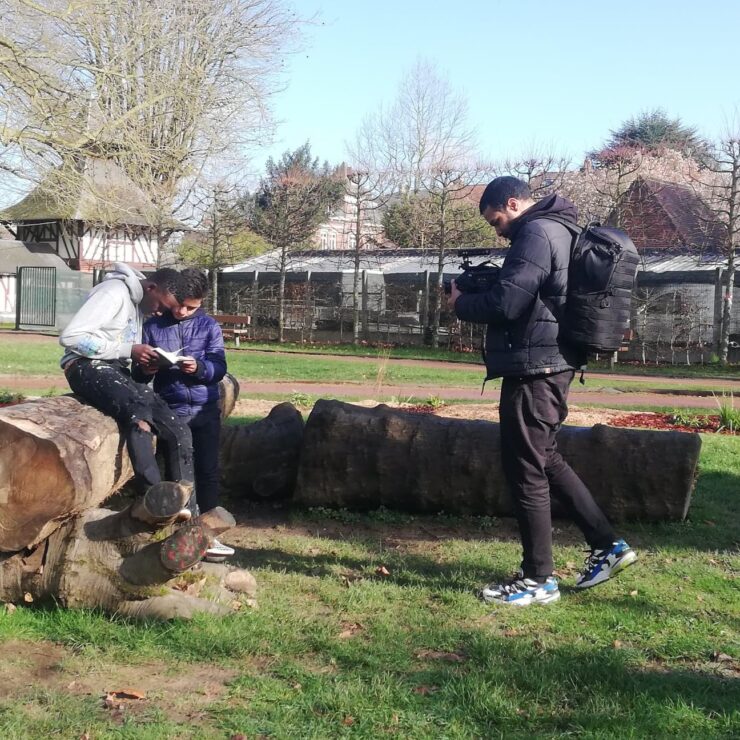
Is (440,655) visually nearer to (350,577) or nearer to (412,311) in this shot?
(350,577)

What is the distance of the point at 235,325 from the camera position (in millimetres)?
28797

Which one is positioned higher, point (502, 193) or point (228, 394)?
point (502, 193)

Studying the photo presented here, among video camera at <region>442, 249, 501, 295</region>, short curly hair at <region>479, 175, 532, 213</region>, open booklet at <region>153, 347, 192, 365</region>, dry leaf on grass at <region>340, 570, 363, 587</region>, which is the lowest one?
dry leaf on grass at <region>340, 570, 363, 587</region>

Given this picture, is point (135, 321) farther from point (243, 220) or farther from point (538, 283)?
point (243, 220)

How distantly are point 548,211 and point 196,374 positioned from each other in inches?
78.6

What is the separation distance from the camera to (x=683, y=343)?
908 inches

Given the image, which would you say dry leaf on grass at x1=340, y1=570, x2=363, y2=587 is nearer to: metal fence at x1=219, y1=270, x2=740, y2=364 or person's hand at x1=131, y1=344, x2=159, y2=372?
person's hand at x1=131, y1=344, x2=159, y2=372

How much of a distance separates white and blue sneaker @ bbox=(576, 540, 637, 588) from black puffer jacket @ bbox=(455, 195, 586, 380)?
0.90 metres

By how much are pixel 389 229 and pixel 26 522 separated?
113 ft

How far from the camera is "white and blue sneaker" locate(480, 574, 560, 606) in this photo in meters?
4.04

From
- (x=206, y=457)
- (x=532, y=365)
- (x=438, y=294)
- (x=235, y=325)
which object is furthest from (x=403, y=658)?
(x=235, y=325)

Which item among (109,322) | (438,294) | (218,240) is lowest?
(109,322)

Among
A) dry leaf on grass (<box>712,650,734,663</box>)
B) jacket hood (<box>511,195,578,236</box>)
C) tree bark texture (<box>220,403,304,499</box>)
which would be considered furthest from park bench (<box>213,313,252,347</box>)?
dry leaf on grass (<box>712,650,734,663</box>)

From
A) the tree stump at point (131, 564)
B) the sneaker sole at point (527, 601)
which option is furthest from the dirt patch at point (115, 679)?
the sneaker sole at point (527, 601)
